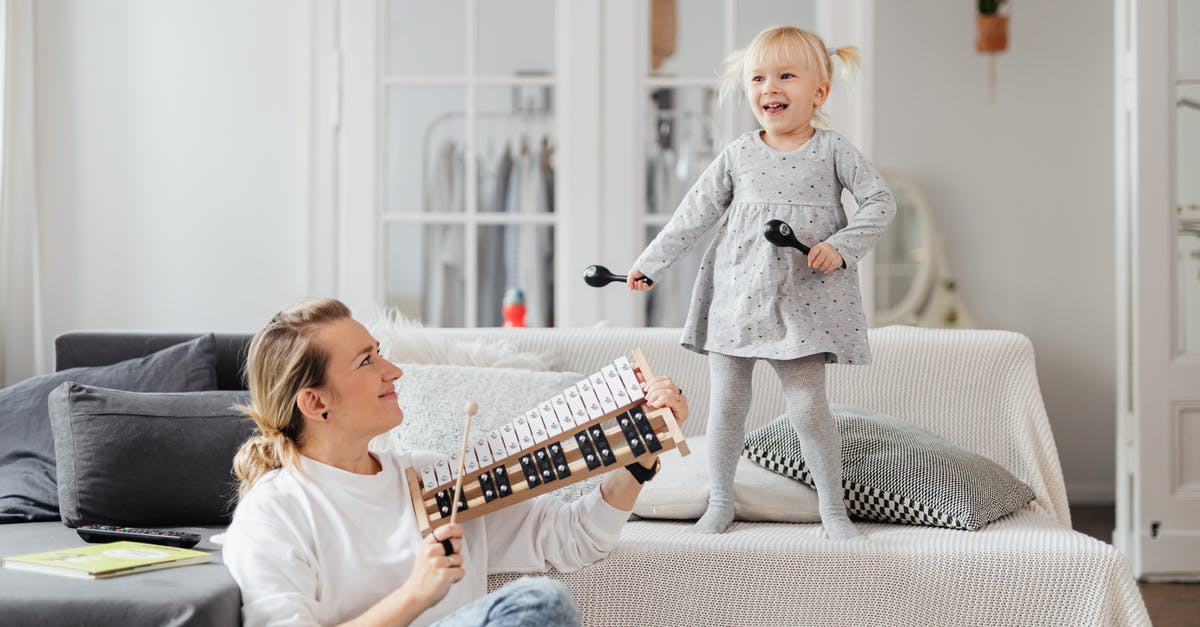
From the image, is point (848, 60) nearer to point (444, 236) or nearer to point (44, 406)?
point (44, 406)

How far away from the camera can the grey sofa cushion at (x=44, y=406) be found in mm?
2086

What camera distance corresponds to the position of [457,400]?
7.12 feet

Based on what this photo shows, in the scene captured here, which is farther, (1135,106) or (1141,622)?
(1135,106)

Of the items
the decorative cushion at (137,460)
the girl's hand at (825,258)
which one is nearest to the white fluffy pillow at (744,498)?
the girl's hand at (825,258)

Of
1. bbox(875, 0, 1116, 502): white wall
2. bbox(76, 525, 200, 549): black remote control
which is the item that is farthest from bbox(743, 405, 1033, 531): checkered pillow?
bbox(875, 0, 1116, 502): white wall

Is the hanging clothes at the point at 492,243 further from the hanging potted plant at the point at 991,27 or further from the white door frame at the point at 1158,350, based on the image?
the hanging potted plant at the point at 991,27

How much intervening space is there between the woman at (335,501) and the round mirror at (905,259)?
11.0ft

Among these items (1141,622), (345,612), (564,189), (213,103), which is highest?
(213,103)

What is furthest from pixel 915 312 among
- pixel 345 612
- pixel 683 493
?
pixel 345 612

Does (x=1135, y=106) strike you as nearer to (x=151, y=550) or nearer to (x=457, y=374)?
(x=457, y=374)

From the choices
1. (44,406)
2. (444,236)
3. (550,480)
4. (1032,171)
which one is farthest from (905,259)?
(550,480)

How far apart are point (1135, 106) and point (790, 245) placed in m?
2.00

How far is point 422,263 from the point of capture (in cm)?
364

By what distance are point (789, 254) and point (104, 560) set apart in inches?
45.5
